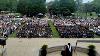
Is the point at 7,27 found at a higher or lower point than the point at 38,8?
higher

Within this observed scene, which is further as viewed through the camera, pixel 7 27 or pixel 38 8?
pixel 38 8

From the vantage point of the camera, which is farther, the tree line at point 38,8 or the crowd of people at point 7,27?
the tree line at point 38,8

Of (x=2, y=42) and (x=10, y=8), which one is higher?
(x=2, y=42)

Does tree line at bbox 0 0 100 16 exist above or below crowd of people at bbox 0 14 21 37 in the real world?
below

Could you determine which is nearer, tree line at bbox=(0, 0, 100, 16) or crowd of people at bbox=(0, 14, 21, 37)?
crowd of people at bbox=(0, 14, 21, 37)

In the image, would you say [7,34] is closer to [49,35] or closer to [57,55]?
[49,35]

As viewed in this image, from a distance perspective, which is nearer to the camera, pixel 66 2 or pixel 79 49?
pixel 79 49

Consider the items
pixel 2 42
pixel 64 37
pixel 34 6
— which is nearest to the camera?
pixel 2 42

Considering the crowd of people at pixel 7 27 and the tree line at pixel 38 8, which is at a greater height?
the crowd of people at pixel 7 27

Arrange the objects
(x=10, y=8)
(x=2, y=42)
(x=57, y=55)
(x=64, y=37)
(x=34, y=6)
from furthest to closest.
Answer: (x=10, y=8) → (x=34, y=6) → (x=64, y=37) → (x=2, y=42) → (x=57, y=55)

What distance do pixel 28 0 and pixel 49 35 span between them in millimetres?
70462

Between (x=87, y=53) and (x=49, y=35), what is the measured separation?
1777 cm

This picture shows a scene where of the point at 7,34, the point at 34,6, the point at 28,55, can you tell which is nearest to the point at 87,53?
the point at 28,55

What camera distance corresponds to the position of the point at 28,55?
22.6m
